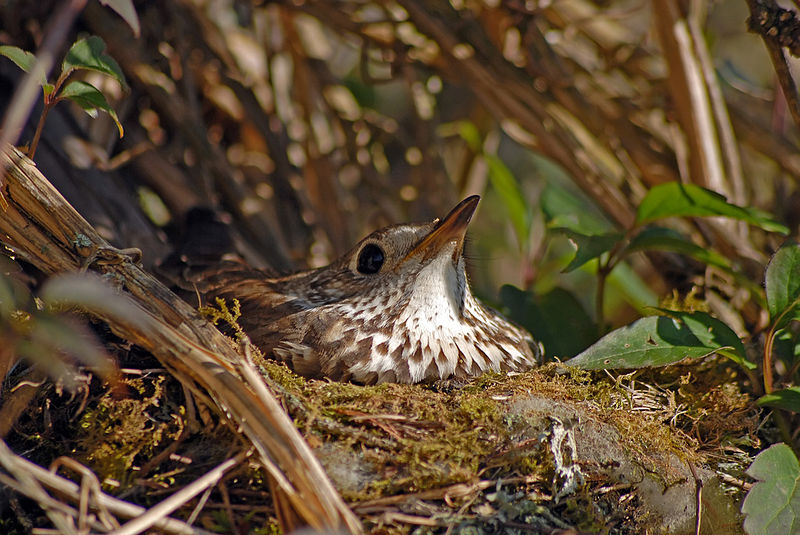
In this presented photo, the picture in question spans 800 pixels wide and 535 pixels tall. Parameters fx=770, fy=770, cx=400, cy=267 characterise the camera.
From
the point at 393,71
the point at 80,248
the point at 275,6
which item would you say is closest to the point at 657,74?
the point at 393,71

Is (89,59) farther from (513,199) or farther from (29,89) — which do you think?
(513,199)

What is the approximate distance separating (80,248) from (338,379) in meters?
0.76

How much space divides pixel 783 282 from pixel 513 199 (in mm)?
1202

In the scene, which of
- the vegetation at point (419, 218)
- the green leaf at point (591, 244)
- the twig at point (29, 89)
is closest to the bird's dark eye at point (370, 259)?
the vegetation at point (419, 218)

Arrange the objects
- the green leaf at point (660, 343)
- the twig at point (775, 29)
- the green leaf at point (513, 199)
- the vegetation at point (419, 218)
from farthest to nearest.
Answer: the green leaf at point (513, 199) → the twig at point (775, 29) → the green leaf at point (660, 343) → the vegetation at point (419, 218)

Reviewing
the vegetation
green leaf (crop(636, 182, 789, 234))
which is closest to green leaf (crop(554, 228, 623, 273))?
the vegetation

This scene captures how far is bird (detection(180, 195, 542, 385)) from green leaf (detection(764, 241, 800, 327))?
72 centimetres

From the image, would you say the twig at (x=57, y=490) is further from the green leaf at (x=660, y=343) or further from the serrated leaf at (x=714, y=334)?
the serrated leaf at (x=714, y=334)

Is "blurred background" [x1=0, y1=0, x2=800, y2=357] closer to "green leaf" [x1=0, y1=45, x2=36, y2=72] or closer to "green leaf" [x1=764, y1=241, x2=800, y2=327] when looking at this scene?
"green leaf" [x1=764, y1=241, x2=800, y2=327]

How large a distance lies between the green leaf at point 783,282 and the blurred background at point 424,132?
35 centimetres

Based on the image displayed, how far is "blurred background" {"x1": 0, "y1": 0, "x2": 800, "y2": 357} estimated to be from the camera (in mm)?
2621

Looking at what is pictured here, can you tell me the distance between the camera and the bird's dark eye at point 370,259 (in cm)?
241

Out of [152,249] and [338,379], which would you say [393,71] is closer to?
[152,249]

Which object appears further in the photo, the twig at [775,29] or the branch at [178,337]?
the twig at [775,29]
